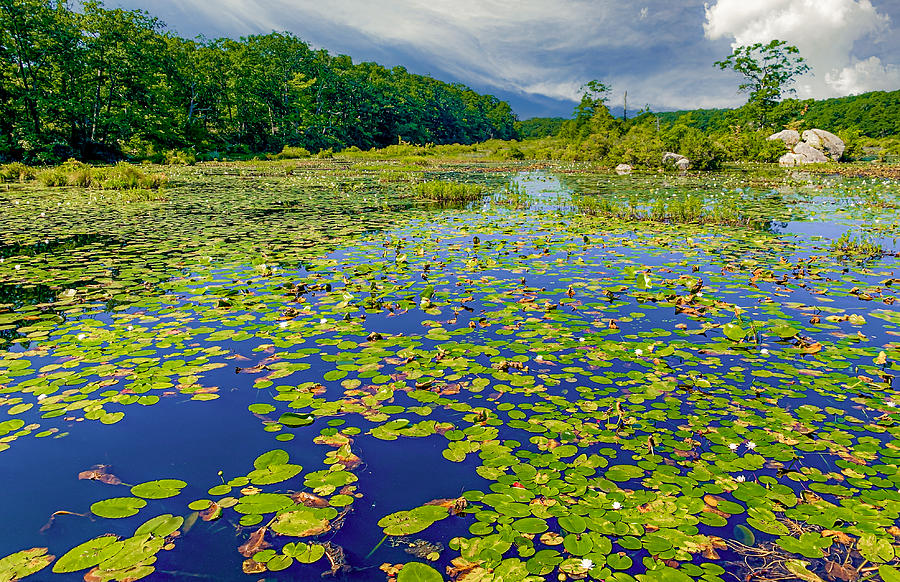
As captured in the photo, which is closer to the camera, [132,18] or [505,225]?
[505,225]

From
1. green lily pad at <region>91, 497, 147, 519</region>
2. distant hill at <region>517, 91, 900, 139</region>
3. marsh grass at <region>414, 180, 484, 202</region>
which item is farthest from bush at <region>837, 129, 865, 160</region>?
green lily pad at <region>91, 497, 147, 519</region>

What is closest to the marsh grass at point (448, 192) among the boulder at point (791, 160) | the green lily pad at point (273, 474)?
the green lily pad at point (273, 474)

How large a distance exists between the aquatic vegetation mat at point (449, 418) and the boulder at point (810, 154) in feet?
131

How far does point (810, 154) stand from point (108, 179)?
1987 inches

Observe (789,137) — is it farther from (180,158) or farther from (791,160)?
(180,158)

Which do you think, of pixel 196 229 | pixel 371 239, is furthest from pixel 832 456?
pixel 196 229

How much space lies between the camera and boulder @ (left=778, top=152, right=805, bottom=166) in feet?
125

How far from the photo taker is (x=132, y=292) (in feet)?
20.7

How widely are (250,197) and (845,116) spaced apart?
370 feet

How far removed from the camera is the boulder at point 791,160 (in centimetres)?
3809

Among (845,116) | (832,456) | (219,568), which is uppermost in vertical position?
(845,116)

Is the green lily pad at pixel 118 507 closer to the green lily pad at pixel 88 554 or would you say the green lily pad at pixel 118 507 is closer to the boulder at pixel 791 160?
the green lily pad at pixel 88 554

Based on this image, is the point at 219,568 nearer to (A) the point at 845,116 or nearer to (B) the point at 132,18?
(B) the point at 132,18

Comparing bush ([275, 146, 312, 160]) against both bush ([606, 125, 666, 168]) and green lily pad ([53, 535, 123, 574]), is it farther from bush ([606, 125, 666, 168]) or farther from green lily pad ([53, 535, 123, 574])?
green lily pad ([53, 535, 123, 574])
